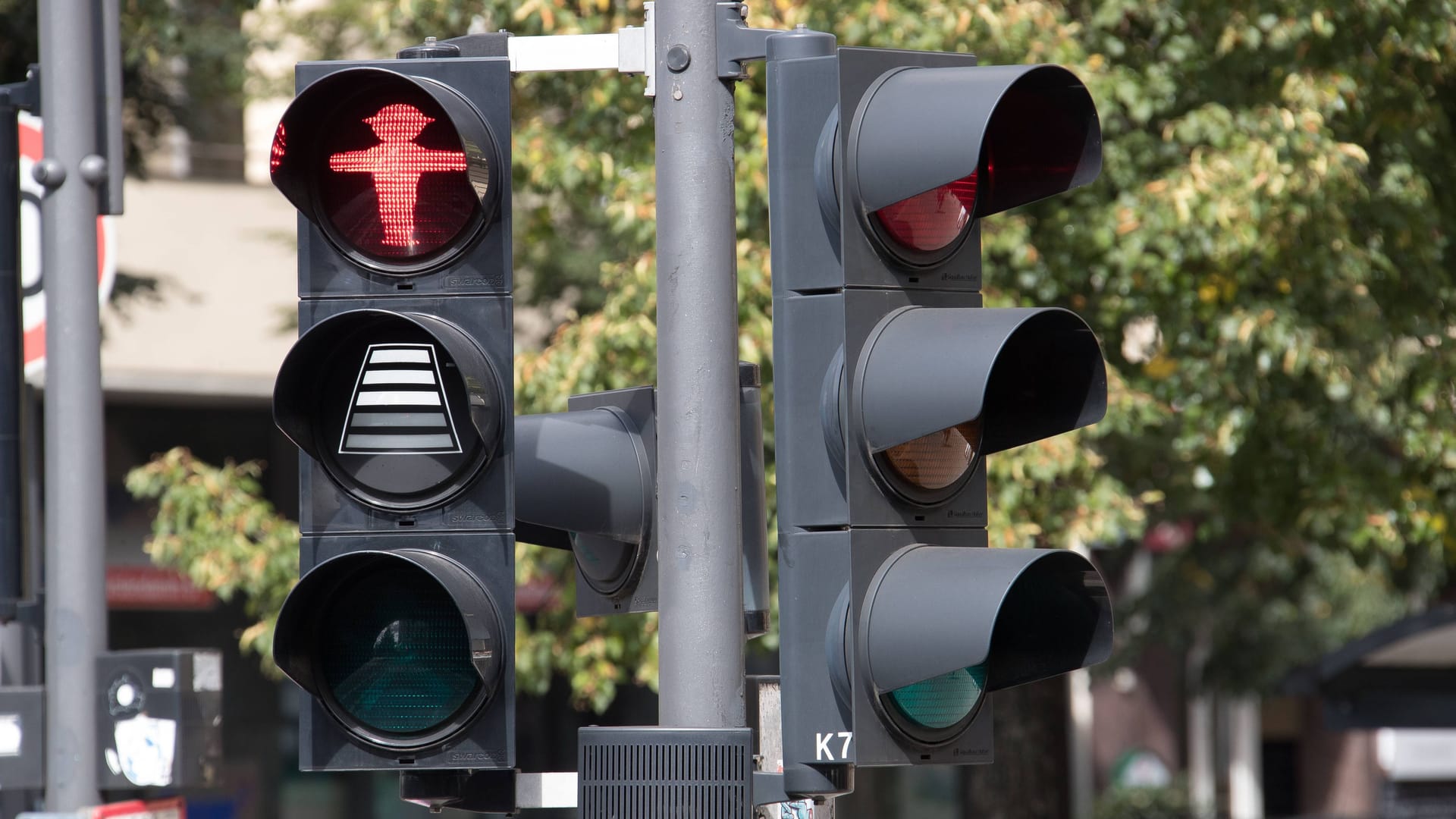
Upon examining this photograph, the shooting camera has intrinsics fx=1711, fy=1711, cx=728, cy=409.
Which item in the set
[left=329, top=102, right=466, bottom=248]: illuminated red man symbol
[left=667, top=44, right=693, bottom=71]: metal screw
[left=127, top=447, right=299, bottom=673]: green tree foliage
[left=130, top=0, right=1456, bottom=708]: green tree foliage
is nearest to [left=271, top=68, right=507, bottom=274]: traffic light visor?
[left=329, top=102, right=466, bottom=248]: illuminated red man symbol

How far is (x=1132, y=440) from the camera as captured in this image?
10375 millimetres

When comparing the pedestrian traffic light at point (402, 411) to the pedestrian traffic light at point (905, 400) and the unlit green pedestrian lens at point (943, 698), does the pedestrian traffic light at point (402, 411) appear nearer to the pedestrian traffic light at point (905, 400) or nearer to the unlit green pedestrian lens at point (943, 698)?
the pedestrian traffic light at point (905, 400)

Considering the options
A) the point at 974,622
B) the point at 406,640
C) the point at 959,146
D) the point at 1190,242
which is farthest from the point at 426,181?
the point at 1190,242

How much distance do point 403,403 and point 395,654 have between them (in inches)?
18.9

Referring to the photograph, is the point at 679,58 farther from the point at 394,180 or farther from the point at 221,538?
the point at 221,538

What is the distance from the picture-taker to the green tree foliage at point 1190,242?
8.09 metres

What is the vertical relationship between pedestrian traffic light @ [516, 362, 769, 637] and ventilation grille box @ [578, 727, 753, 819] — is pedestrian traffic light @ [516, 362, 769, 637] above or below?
above

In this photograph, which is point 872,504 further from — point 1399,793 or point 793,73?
point 1399,793

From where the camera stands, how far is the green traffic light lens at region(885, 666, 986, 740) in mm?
3139

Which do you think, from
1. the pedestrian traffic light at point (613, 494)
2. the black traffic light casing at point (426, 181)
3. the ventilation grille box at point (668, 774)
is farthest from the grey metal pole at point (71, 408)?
the ventilation grille box at point (668, 774)

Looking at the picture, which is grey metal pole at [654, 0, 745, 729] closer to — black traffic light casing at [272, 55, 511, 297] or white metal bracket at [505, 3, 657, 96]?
white metal bracket at [505, 3, 657, 96]

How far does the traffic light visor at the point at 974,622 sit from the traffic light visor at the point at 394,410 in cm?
83

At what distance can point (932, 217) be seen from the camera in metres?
3.33

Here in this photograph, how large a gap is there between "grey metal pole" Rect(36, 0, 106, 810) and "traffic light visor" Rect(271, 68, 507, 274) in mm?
1973
